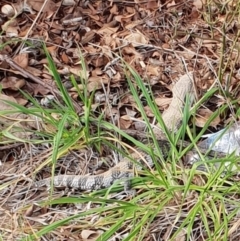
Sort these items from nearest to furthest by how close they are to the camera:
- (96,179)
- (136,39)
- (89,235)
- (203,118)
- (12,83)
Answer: (89,235), (96,179), (203,118), (12,83), (136,39)

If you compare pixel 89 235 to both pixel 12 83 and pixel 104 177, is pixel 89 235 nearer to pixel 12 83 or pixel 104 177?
pixel 104 177

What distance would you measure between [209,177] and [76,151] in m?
0.57

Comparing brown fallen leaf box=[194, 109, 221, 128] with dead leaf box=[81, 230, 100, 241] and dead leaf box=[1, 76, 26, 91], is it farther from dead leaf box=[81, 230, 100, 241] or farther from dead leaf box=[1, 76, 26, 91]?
dead leaf box=[1, 76, 26, 91]

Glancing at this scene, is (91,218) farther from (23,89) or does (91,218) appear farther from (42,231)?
(23,89)

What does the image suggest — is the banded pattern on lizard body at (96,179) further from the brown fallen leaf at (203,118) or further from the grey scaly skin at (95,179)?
the brown fallen leaf at (203,118)

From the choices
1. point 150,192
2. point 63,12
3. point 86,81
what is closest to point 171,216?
point 150,192

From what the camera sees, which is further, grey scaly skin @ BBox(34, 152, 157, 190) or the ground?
grey scaly skin @ BBox(34, 152, 157, 190)

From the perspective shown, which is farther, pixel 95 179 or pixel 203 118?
pixel 203 118

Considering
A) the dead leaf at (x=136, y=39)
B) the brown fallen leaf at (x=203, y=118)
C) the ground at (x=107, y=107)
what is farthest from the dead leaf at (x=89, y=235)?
the dead leaf at (x=136, y=39)

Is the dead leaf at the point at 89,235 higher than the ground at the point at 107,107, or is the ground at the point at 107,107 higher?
the ground at the point at 107,107

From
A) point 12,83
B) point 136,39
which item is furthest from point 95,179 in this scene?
point 136,39

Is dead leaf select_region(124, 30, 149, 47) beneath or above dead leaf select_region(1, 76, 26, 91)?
beneath

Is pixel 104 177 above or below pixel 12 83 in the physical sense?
below

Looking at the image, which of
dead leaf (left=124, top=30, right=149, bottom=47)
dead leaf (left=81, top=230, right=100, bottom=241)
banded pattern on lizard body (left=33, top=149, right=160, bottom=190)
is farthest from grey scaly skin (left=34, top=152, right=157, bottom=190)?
dead leaf (left=124, top=30, right=149, bottom=47)
